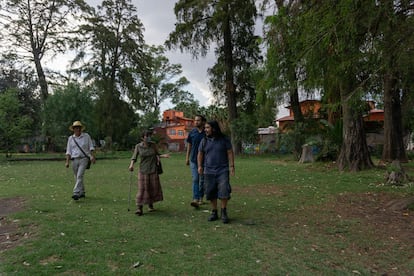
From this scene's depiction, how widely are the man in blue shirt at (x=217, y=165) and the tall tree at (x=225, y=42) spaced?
64.8 feet

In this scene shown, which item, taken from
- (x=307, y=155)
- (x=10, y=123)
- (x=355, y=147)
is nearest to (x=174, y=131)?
(x=10, y=123)

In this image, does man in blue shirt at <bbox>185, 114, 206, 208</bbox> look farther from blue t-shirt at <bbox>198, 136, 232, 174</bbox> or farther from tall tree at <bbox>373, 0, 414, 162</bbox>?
tall tree at <bbox>373, 0, 414, 162</bbox>

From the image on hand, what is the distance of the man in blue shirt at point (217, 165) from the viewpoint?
5.66 meters

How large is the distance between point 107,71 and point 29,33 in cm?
735

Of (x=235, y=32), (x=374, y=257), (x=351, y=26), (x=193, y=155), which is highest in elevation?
(x=235, y=32)

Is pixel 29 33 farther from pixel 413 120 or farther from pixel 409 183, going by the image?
pixel 413 120

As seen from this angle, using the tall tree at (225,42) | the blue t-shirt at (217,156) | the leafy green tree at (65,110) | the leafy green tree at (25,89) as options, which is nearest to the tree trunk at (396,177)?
the blue t-shirt at (217,156)

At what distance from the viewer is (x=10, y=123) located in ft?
74.7

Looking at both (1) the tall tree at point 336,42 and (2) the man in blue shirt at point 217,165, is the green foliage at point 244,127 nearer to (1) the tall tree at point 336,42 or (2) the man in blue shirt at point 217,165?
(1) the tall tree at point 336,42

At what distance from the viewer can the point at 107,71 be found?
3247cm

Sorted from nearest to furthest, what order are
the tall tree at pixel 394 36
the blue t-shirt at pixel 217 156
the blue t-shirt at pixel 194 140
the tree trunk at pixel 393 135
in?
1. the tall tree at pixel 394 36
2. the blue t-shirt at pixel 217 156
3. the blue t-shirt at pixel 194 140
4. the tree trunk at pixel 393 135

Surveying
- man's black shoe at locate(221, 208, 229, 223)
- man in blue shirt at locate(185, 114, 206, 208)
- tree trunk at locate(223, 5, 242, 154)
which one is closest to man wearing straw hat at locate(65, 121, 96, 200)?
man in blue shirt at locate(185, 114, 206, 208)

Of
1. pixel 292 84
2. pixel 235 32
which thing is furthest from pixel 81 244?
pixel 235 32

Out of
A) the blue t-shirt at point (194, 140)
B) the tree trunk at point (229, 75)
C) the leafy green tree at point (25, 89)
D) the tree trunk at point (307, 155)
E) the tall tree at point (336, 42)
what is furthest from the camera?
the leafy green tree at point (25, 89)
